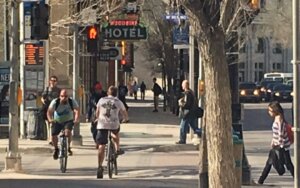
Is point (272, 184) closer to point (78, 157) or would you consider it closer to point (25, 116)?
point (78, 157)

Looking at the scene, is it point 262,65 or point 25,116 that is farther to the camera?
point 262,65

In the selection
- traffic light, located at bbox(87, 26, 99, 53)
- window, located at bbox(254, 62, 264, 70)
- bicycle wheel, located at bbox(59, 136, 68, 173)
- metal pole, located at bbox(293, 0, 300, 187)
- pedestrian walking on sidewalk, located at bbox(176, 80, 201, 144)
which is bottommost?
bicycle wheel, located at bbox(59, 136, 68, 173)

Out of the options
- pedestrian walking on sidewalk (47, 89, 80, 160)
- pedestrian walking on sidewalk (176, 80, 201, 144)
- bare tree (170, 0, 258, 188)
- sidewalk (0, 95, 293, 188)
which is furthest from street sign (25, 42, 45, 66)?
bare tree (170, 0, 258, 188)

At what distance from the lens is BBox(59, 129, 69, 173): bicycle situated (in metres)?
17.5

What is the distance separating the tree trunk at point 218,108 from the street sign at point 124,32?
54.6 feet

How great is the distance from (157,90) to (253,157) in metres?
24.1

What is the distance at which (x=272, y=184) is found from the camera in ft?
52.0

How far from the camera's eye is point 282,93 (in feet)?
209

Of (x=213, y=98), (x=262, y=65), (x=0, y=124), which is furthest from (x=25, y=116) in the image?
(x=262, y=65)

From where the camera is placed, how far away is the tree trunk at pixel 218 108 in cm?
891

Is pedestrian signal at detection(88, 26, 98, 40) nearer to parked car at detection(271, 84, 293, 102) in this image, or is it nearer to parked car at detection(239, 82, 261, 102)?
parked car at detection(271, 84, 293, 102)

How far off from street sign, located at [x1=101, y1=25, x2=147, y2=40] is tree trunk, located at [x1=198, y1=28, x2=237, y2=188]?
16.6m

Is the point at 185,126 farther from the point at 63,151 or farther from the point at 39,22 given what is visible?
the point at 39,22

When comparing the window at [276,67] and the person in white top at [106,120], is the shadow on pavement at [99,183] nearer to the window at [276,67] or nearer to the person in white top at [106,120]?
the person in white top at [106,120]
